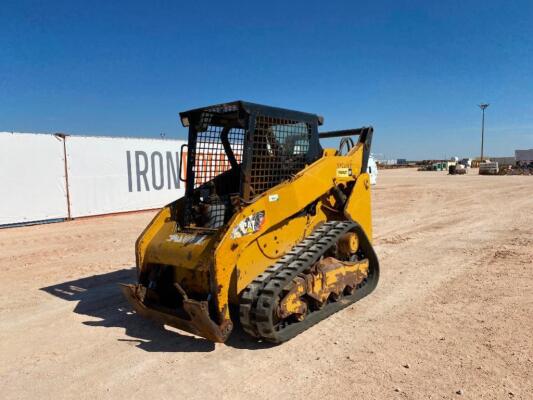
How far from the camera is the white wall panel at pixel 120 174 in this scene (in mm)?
13578

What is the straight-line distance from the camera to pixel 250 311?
12.8 ft

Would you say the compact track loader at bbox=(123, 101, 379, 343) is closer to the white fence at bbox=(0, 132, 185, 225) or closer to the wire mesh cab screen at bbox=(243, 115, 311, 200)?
the wire mesh cab screen at bbox=(243, 115, 311, 200)

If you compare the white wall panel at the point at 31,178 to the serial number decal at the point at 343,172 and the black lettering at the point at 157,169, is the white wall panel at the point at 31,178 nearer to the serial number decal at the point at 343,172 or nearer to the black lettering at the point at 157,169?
the black lettering at the point at 157,169

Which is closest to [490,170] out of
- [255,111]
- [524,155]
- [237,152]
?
[524,155]

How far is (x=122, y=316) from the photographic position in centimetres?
509

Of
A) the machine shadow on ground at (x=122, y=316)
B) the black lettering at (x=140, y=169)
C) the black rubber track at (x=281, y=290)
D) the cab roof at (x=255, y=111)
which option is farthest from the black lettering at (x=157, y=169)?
the black rubber track at (x=281, y=290)

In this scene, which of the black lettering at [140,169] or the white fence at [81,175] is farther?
the black lettering at [140,169]

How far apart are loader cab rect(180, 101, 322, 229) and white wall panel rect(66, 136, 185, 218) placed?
9470mm

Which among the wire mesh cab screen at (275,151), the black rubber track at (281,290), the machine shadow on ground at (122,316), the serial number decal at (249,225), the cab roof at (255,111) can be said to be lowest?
the machine shadow on ground at (122,316)

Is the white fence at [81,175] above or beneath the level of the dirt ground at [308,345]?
above

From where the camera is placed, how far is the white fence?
39.4ft

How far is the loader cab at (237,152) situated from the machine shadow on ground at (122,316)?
124 cm

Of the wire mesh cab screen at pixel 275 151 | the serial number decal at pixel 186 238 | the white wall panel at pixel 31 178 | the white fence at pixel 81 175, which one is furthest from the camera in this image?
the white fence at pixel 81 175

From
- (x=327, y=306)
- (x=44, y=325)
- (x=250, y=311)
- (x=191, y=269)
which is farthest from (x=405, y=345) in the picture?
(x=44, y=325)
